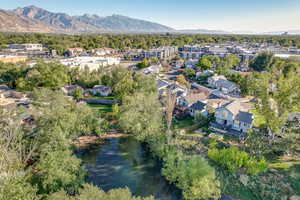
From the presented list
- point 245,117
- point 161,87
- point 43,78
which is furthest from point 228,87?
point 43,78

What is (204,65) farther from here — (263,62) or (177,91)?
(177,91)

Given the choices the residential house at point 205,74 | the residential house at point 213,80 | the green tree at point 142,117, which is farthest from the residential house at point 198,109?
the residential house at point 205,74

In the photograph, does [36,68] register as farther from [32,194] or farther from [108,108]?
[32,194]

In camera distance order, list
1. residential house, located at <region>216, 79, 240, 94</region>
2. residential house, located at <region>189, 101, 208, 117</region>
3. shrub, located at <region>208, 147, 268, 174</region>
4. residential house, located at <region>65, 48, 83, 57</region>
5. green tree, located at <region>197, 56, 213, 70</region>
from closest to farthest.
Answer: shrub, located at <region>208, 147, 268, 174</region> < residential house, located at <region>189, 101, 208, 117</region> < residential house, located at <region>216, 79, 240, 94</region> < green tree, located at <region>197, 56, 213, 70</region> < residential house, located at <region>65, 48, 83, 57</region>

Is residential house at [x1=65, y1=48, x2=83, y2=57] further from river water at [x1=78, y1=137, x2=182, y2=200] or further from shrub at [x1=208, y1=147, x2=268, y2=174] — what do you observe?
shrub at [x1=208, y1=147, x2=268, y2=174]

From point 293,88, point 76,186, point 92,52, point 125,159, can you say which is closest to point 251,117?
point 293,88

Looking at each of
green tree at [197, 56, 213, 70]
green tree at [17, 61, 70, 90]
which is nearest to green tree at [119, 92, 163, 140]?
green tree at [17, 61, 70, 90]

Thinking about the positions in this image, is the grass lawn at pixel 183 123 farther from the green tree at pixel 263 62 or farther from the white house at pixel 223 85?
the green tree at pixel 263 62
